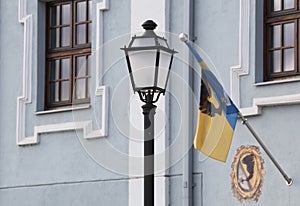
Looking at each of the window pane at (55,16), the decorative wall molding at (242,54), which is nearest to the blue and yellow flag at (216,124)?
the decorative wall molding at (242,54)

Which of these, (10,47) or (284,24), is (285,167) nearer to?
(284,24)

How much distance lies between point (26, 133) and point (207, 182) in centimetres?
354

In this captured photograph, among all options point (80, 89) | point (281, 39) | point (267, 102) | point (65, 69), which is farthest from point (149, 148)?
point (65, 69)

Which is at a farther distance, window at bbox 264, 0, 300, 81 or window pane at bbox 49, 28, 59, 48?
window pane at bbox 49, 28, 59, 48

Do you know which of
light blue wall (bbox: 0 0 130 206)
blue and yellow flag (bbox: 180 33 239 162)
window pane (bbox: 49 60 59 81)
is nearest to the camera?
blue and yellow flag (bbox: 180 33 239 162)

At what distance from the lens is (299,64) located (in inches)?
511

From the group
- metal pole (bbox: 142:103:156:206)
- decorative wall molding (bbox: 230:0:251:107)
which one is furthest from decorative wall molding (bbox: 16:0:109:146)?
metal pole (bbox: 142:103:156:206)

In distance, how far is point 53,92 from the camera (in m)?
16.2

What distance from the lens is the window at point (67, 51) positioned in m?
15.7

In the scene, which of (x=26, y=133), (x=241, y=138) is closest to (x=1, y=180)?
(x=26, y=133)

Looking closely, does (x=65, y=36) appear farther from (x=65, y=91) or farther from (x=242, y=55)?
(x=242, y=55)

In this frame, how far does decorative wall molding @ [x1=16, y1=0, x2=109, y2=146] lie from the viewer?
15031 millimetres

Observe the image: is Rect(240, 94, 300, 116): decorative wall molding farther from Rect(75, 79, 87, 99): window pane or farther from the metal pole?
Rect(75, 79, 87, 99): window pane

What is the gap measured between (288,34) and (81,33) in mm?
3668
